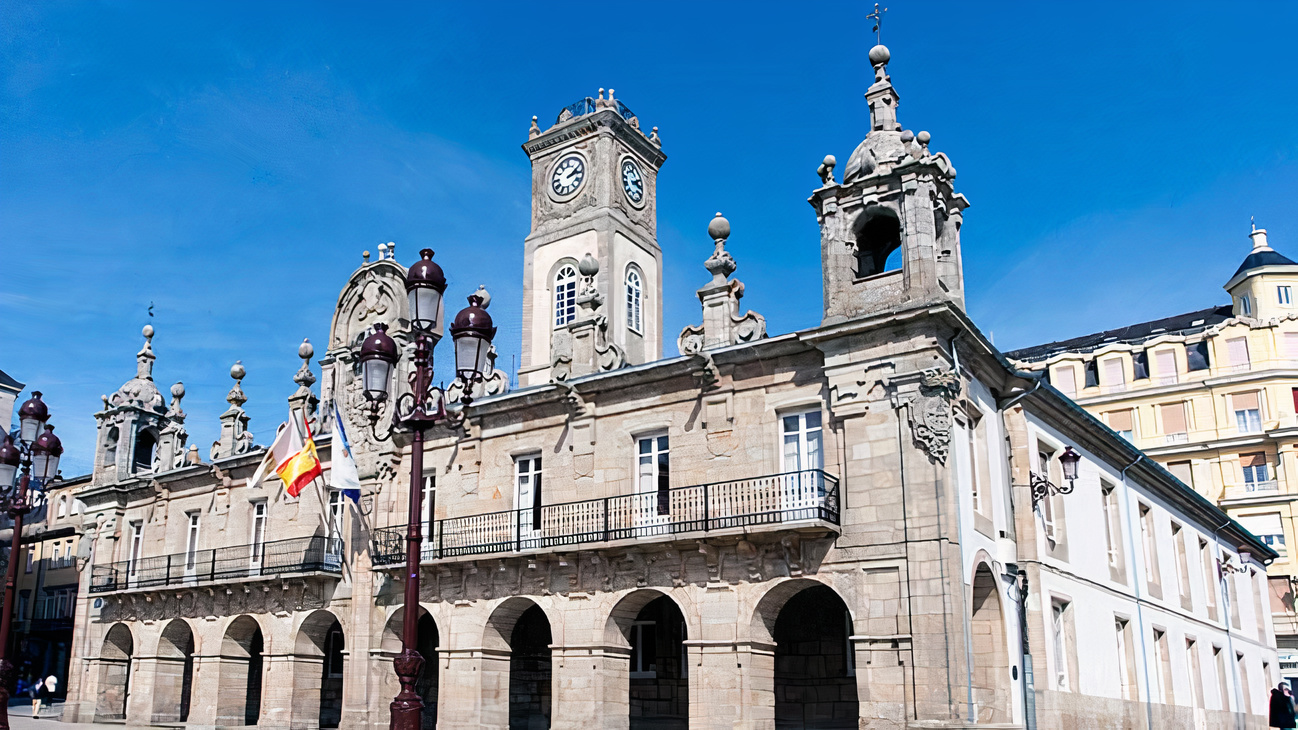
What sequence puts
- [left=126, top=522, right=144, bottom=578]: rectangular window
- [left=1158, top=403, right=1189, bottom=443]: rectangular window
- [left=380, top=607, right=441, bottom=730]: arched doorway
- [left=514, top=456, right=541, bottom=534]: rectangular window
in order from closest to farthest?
[left=514, top=456, right=541, bottom=534]: rectangular window < [left=380, top=607, right=441, bottom=730]: arched doorway < [left=126, top=522, right=144, bottom=578]: rectangular window < [left=1158, top=403, right=1189, bottom=443]: rectangular window

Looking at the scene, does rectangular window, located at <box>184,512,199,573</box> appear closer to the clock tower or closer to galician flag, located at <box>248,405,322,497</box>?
galician flag, located at <box>248,405,322,497</box>

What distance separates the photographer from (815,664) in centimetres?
2019

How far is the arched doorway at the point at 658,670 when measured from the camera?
21.5 meters

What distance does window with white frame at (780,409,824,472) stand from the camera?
1862 centimetres

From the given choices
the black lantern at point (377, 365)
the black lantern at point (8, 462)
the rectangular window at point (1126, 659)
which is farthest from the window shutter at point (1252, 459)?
the black lantern at point (8, 462)

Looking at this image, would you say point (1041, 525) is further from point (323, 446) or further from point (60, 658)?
point (60, 658)

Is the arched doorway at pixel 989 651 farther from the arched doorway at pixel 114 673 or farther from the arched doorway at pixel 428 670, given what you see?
the arched doorway at pixel 114 673

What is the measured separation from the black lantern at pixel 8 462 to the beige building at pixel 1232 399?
39319 millimetres

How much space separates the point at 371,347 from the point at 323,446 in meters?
16.5

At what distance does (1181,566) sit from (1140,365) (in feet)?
59.7

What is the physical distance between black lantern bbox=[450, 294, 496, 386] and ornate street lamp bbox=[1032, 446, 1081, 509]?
1136 cm

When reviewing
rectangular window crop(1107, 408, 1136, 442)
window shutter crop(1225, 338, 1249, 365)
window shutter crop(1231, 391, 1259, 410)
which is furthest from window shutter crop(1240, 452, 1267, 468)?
rectangular window crop(1107, 408, 1136, 442)

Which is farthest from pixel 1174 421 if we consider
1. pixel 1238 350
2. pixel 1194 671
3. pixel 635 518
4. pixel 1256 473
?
pixel 635 518

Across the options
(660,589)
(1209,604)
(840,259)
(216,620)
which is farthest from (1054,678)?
(216,620)
